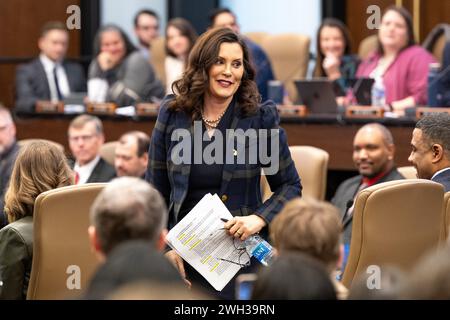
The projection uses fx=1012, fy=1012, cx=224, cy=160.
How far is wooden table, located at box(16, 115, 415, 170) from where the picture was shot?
6004mm

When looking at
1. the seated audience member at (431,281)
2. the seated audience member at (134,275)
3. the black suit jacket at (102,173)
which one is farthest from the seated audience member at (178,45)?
the seated audience member at (431,281)

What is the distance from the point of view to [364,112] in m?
6.27

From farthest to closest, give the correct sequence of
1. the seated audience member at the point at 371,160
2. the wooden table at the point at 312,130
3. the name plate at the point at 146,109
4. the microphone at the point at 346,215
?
the name plate at the point at 146,109 → the wooden table at the point at 312,130 → the seated audience member at the point at 371,160 → the microphone at the point at 346,215

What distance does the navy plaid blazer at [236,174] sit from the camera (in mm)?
3221

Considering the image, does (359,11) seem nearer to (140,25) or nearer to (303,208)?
(140,25)

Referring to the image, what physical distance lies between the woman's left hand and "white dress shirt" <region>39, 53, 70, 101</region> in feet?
15.9

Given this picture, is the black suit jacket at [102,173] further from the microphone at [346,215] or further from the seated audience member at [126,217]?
the seated audience member at [126,217]

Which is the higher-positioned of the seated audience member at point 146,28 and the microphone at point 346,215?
the seated audience member at point 146,28

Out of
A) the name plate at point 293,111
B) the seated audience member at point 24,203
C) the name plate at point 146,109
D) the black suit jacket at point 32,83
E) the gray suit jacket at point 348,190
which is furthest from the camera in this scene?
the black suit jacket at point 32,83

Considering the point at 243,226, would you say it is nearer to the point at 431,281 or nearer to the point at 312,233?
the point at 312,233

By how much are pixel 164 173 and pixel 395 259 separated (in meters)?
0.82

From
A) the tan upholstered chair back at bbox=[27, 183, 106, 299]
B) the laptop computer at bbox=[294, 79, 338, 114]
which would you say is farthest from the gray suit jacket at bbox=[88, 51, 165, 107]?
the tan upholstered chair back at bbox=[27, 183, 106, 299]

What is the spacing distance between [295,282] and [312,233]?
1.18ft

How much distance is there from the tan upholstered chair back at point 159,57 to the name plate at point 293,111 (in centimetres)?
213
